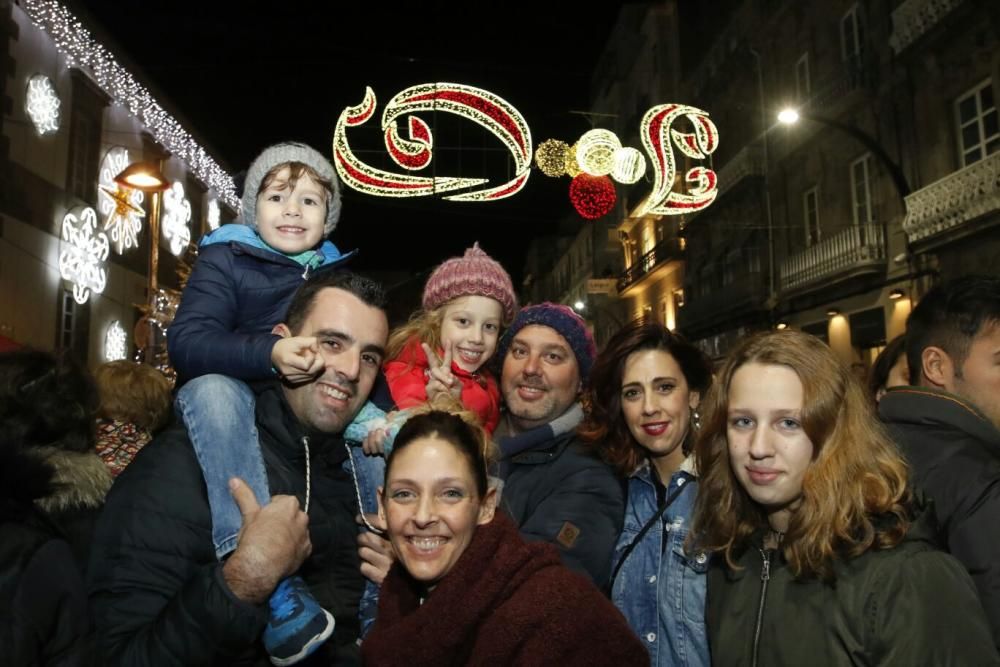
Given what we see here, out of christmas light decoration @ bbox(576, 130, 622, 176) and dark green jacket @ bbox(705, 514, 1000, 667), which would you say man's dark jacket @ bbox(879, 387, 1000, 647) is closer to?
dark green jacket @ bbox(705, 514, 1000, 667)

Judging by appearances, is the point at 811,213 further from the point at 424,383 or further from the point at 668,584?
the point at 668,584

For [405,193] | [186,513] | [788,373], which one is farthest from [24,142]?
[788,373]

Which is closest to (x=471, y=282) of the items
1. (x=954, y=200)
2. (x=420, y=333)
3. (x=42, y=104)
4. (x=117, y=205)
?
(x=420, y=333)

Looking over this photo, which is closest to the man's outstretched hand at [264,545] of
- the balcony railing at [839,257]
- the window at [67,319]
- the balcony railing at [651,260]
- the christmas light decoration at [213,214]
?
the window at [67,319]

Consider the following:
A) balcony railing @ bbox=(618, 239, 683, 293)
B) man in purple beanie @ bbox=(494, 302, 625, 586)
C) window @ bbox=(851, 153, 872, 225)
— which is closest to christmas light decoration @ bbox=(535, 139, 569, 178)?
window @ bbox=(851, 153, 872, 225)

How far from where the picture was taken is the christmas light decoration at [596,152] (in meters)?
14.8

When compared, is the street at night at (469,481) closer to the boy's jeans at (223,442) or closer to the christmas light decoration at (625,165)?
the boy's jeans at (223,442)

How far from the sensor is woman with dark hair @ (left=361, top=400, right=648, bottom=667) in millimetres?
2305

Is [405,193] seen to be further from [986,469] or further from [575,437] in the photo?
[986,469]

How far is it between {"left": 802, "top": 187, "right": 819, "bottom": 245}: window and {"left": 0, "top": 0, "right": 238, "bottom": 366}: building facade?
1715cm

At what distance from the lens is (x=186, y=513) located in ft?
8.37

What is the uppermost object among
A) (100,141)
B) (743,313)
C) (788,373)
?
(100,141)

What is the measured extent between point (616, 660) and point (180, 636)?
4.56 feet

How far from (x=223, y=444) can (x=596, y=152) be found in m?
13.3
